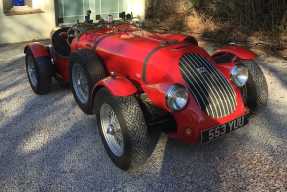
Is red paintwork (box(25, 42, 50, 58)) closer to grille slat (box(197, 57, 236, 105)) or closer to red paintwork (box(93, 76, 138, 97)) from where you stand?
red paintwork (box(93, 76, 138, 97))

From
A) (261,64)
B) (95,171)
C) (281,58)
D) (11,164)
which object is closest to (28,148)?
(11,164)

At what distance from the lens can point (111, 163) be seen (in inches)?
150

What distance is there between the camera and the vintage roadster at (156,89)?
3486 millimetres

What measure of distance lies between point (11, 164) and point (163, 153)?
1.55 metres

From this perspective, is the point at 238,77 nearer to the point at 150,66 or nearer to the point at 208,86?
the point at 208,86

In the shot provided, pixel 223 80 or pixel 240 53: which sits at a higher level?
pixel 240 53

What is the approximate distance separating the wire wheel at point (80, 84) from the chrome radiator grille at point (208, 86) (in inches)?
58.6

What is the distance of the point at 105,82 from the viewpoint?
371 centimetres

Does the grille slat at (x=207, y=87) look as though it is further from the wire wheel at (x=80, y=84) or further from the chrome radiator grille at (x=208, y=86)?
the wire wheel at (x=80, y=84)

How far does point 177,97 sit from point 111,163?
98 centimetres

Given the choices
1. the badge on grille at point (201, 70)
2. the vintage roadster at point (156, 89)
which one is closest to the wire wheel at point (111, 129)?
the vintage roadster at point (156, 89)

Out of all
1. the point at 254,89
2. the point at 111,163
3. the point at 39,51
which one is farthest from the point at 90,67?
the point at 254,89

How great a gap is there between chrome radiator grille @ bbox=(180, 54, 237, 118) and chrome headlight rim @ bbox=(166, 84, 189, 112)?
209 mm

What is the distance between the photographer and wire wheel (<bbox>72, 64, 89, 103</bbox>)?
4.77m
